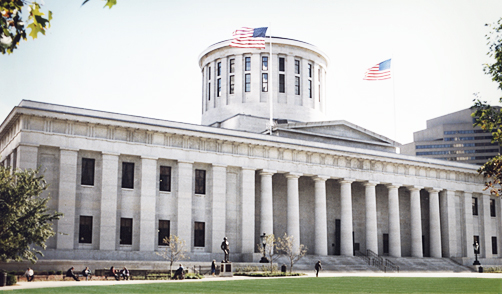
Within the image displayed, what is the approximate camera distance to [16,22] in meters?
7.82

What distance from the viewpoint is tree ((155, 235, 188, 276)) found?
44888 millimetres

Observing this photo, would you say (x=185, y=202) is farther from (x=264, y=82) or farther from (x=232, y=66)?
(x=232, y=66)

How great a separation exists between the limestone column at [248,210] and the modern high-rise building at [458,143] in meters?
119

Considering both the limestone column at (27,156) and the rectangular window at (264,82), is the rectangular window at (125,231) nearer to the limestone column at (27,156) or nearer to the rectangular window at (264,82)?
the limestone column at (27,156)

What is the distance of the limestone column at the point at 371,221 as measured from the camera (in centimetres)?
6047

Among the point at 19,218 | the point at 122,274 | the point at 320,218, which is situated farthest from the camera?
the point at 320,218

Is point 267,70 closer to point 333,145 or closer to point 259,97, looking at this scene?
point 259,97

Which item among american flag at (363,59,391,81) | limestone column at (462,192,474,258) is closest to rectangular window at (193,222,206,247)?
american flag at (363,59,391,81)

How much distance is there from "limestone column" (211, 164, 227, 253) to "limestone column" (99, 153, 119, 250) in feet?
30.1

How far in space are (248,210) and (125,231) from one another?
11963 millimetres

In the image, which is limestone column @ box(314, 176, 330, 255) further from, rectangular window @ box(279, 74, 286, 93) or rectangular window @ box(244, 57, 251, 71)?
rectangular window @ box(244, 57, 251, 71)

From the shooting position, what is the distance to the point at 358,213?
64.1 m

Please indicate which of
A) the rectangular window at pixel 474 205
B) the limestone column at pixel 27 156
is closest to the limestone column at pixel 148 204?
the limestone column at pixel 27 156

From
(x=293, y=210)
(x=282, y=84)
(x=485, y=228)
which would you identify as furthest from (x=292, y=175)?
(x=485, y=228)
